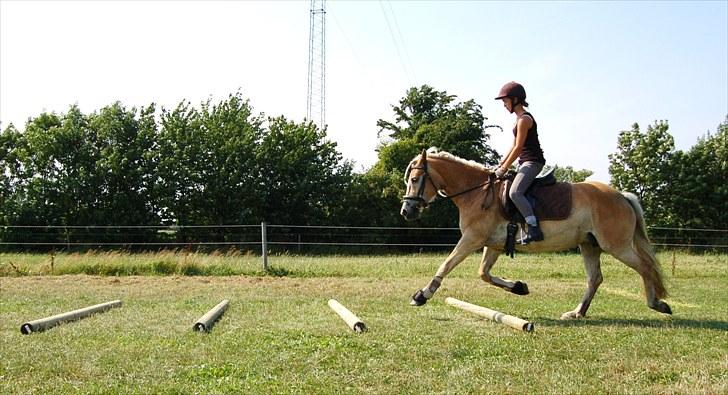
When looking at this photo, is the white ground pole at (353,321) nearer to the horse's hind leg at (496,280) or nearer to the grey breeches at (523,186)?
the horse's hind leg at (496,280)

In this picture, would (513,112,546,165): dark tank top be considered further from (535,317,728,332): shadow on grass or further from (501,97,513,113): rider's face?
(535,317,728,332): shadow on grass

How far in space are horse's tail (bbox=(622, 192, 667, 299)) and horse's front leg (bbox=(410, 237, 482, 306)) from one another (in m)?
2.47

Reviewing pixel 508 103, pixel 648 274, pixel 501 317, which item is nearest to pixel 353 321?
pixel 501 317

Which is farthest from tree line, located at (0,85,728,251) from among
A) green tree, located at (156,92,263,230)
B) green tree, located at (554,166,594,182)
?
green tree, located at (554,166,594,182)

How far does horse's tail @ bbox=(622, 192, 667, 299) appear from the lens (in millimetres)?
8523

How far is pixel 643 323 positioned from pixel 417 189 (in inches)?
140

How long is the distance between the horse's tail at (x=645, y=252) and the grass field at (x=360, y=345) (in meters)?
0.46

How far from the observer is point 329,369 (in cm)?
516

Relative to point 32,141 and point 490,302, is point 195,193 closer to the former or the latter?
point 32,141

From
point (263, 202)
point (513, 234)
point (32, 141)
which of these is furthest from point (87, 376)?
point (32, 141)

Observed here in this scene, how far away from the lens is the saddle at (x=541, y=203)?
8.39m

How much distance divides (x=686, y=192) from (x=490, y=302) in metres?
34.1

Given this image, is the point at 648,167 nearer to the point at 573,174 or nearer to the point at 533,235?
the point at 573,174

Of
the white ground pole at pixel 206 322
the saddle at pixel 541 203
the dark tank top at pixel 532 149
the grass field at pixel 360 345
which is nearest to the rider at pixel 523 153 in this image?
the dark tank top at pixel 532 149
